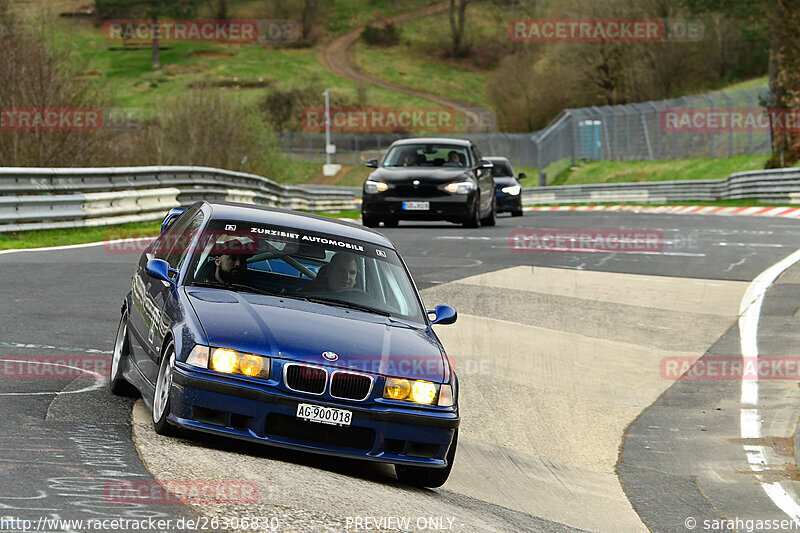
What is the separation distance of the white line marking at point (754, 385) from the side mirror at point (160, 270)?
160 inches

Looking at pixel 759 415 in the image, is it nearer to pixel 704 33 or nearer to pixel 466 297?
pixel 466 297

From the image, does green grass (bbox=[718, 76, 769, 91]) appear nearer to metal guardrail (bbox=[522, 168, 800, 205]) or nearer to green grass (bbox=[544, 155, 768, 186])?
green grass (bbox=[544, 155, 768, 186])

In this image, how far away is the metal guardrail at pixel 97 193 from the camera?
18.5 metres

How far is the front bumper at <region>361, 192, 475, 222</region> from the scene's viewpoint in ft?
73.3

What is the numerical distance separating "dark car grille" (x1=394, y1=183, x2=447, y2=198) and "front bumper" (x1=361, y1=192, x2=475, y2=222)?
0.05 metres

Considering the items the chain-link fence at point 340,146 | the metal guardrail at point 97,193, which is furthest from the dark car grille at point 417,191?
the chain-link fence at point 340,146

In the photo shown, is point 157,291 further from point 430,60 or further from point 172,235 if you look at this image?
point 430,60

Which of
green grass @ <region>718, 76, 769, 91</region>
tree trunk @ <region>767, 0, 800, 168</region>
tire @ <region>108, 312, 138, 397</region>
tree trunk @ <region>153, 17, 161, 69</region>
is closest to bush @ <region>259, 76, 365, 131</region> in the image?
tree trunk @ <region>153, 17, 161, 69</region>

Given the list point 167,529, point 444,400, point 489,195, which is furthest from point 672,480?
point 489,195

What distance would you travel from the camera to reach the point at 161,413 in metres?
6.62

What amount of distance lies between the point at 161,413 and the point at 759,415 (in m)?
5.62

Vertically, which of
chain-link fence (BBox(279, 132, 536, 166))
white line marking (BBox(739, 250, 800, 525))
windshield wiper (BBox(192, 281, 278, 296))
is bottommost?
chain-link fence (BBox(279, 132, 536, 166))

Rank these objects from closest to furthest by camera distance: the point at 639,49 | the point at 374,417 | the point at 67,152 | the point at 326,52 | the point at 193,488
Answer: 1. the point at 193,488
2. the point at 374,417
3. the point at 67,152
4. the point at 639,49
5. the point at 326,52

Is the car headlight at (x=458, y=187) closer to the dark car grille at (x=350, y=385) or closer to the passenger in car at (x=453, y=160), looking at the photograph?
Answer: the passenger in car at (x=453, y=160)
